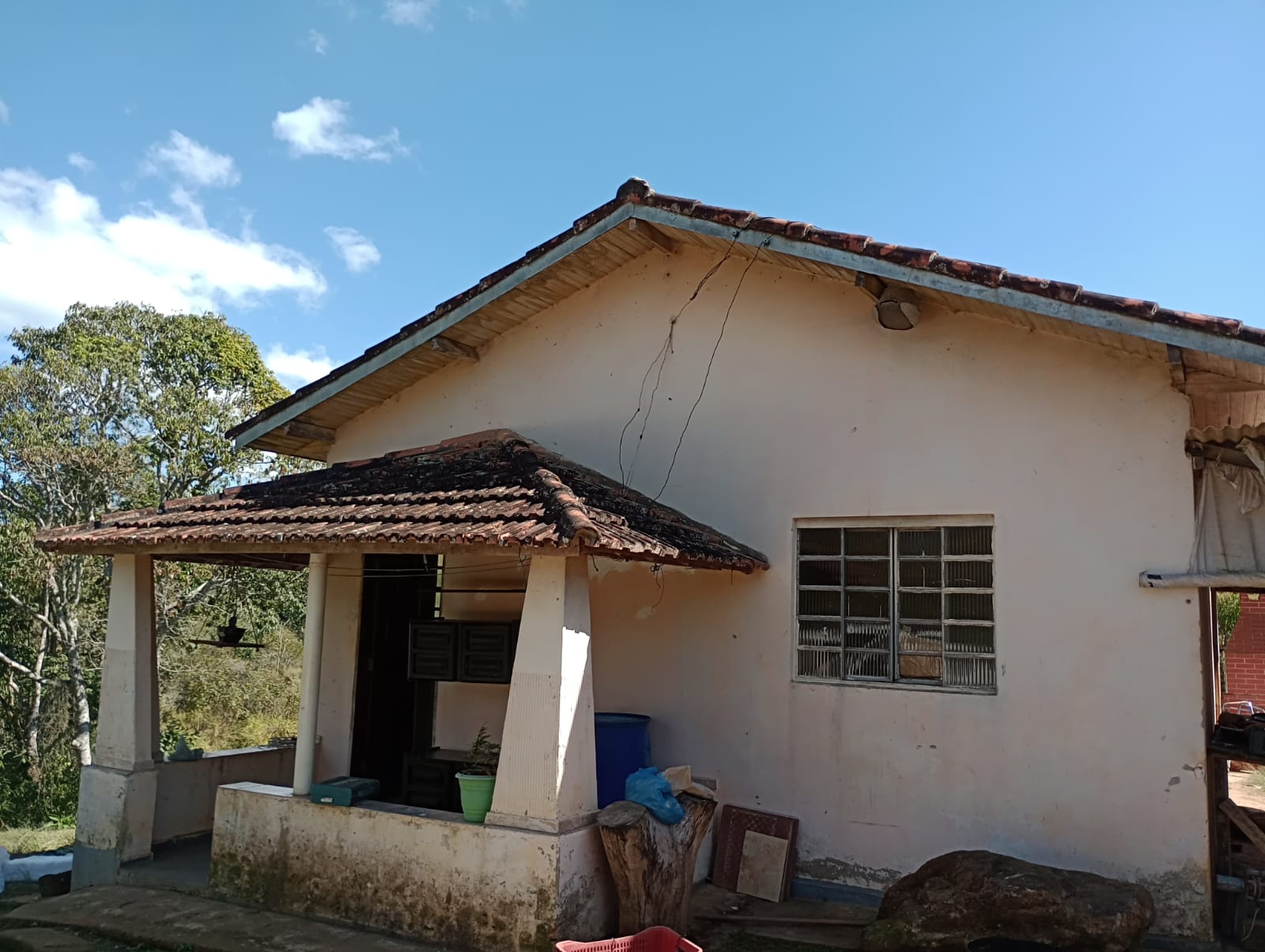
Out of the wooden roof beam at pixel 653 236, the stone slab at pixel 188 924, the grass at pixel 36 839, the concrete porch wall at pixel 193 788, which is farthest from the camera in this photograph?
the grass at pixel 36 839

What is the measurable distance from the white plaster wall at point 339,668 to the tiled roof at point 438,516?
127 cm

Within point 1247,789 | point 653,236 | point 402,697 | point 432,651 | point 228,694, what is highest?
point 653,236

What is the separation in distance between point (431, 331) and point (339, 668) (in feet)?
11.1

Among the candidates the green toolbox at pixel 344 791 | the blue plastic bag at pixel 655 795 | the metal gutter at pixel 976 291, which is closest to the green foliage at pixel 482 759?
the green toolbox at pixel 344 791

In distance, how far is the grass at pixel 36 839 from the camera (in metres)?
11.9

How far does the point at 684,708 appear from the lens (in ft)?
25.5

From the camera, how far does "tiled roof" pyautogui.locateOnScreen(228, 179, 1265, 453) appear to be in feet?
18.5

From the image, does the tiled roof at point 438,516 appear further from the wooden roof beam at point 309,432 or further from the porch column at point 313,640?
the wooden roof beam at point 309,432

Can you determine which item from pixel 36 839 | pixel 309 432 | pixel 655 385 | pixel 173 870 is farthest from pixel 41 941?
pixel 36 839

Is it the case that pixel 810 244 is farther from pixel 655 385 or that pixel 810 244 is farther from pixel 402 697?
pixel 402 697

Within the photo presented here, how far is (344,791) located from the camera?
6.68 meters

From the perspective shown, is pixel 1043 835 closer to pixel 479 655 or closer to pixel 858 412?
pixel 858 412

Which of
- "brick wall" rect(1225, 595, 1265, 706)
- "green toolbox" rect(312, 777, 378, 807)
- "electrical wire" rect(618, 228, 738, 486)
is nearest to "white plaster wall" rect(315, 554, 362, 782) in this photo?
"green toolbox" rect(312, 777, 378, 807)

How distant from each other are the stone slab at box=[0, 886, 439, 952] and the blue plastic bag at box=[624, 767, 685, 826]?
62.0 inches
